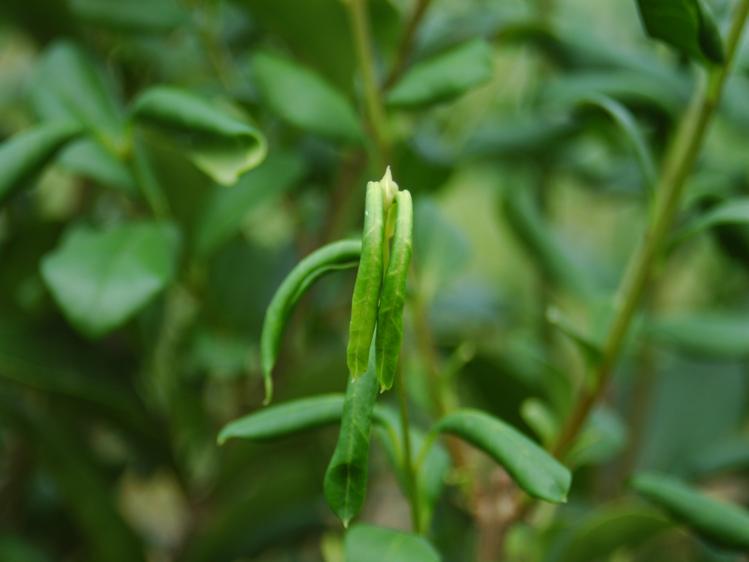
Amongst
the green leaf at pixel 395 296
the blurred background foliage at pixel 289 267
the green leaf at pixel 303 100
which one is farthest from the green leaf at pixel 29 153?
the green leaf at pixel 395 296

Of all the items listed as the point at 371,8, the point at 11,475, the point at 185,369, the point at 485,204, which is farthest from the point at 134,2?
the point at 485,204

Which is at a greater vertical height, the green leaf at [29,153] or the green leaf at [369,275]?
the green leaf at [369,275]

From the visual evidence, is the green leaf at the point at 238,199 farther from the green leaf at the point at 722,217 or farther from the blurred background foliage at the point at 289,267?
the green leaf at the point at 722,217

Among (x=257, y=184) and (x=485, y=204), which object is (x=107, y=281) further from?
(x=485, y=204)

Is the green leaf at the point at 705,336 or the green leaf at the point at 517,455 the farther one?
the green leaf at the point at 705,336

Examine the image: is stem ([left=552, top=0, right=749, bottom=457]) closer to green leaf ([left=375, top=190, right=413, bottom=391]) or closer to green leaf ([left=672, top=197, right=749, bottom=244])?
green leaf ([left=672, top=197, right=749, bottom=244])
